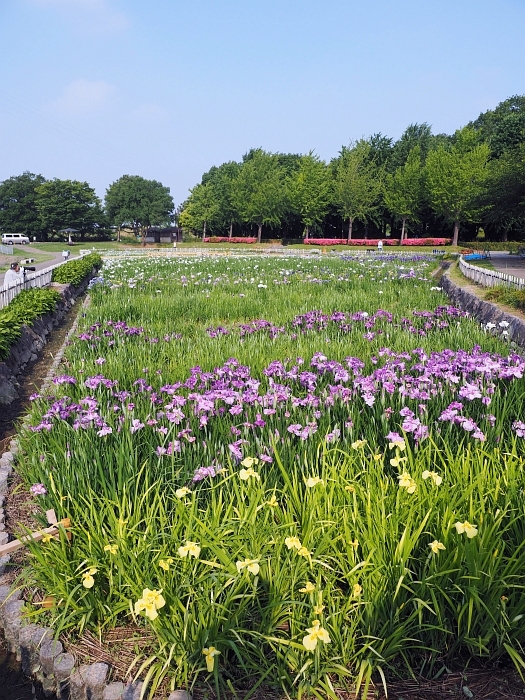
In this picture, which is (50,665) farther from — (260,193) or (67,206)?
(67,206)

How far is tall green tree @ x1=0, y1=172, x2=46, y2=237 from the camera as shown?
6700 cm

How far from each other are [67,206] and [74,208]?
2.81 ft

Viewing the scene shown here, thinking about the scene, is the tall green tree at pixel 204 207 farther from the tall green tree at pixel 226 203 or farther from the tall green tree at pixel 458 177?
the tall green tree at pixel 458 177

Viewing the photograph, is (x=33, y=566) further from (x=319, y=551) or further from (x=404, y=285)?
(x=404, y=285)

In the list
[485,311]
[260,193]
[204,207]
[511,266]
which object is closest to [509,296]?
[485,311]

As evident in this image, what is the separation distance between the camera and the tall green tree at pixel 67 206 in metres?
64.6

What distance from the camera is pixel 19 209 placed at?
223ft

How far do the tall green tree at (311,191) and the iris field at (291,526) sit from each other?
159ft

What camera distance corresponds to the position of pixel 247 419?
130 inches

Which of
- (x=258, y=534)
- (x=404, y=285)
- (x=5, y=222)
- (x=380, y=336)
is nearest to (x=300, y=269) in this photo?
(x=404, y=285)

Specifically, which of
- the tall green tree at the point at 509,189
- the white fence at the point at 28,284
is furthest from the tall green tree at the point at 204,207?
the white fence at the point at 28,284

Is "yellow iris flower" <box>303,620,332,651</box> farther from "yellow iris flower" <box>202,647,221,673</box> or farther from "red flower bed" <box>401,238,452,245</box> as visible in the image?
"red flower bed" <box>401,238,452,245</box>

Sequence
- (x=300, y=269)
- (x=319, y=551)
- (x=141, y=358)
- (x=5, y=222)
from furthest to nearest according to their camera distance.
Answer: (x=5, y=222)
(x=300, y=269)
(x=141, y=358)
(x=319, y=551)

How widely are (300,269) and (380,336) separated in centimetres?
1127
